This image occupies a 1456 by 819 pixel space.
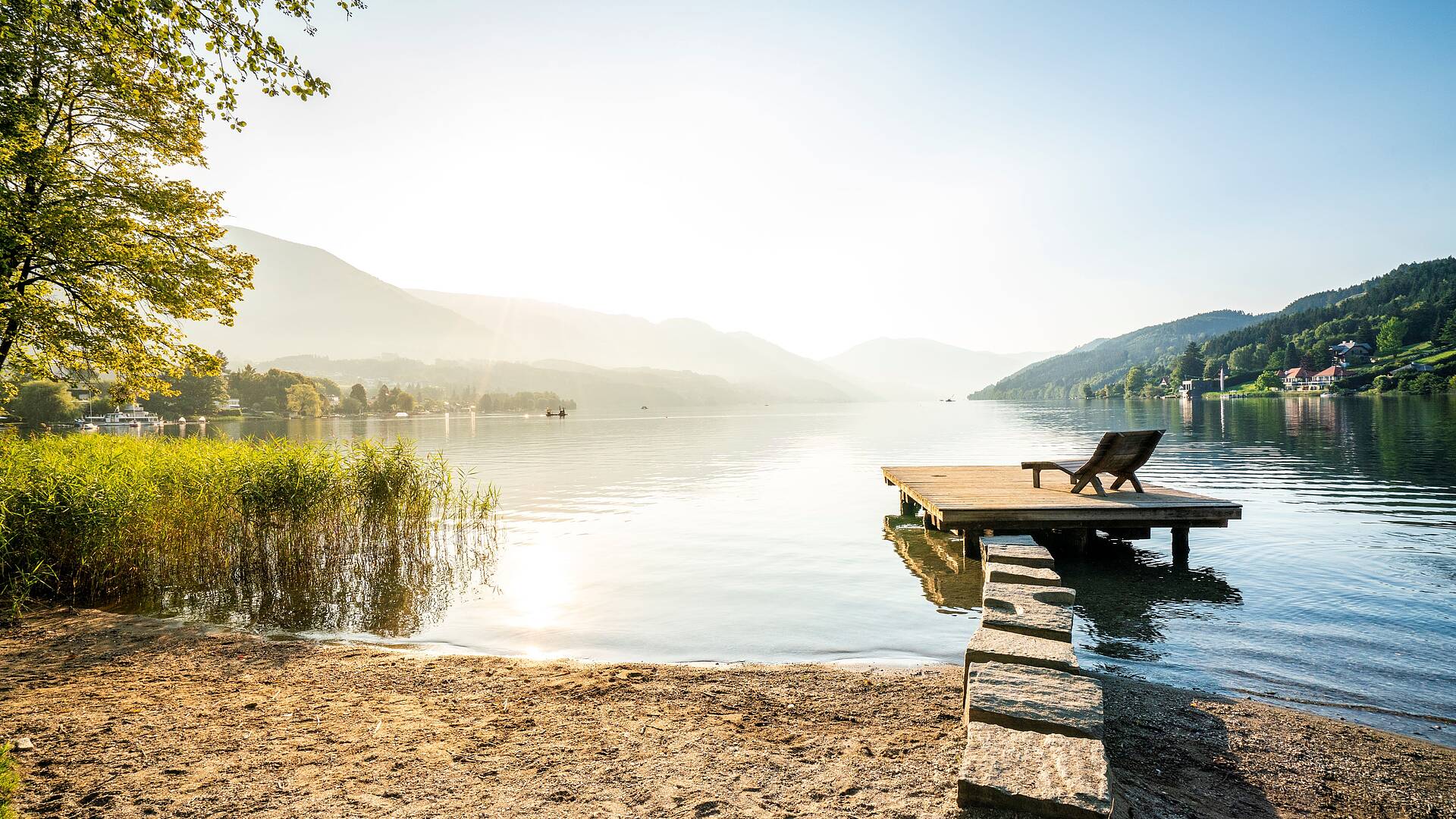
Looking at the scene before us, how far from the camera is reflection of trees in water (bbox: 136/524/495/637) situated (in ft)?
33.1

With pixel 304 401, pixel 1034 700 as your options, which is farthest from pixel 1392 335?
pixel 304 401

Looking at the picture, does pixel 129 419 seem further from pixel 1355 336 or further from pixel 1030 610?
pixel 1355 336

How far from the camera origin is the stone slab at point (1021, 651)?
18.8ft

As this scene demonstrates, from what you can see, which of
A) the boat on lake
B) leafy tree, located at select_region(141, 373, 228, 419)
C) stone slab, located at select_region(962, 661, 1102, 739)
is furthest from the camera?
the boat on lake

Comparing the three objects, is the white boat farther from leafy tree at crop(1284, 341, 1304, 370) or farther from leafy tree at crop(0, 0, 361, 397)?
leafy tree at crop(1284, 341, 1304, 370)

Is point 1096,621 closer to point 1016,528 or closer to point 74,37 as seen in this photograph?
point 1016,528

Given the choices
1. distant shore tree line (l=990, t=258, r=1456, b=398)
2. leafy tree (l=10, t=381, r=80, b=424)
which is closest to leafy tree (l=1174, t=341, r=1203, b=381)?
distant shore tree line (l=990, t=258, r=1456, b=398)

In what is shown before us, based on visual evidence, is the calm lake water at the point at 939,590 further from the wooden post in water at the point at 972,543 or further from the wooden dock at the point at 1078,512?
the wooden dock at the point at 1078,512

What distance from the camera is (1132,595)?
11.2 m

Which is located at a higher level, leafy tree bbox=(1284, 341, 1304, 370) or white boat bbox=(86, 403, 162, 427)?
leafy tree bbox=(1284, 341, 1304, 370)

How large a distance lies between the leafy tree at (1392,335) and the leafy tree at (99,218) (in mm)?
208844

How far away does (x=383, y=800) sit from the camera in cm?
451

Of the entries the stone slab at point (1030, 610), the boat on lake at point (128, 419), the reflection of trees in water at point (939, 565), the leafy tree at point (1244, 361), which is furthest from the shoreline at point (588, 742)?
the leafy tree at point (1244, 361)

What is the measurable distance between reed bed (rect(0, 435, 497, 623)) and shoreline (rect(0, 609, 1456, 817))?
2.57 m
